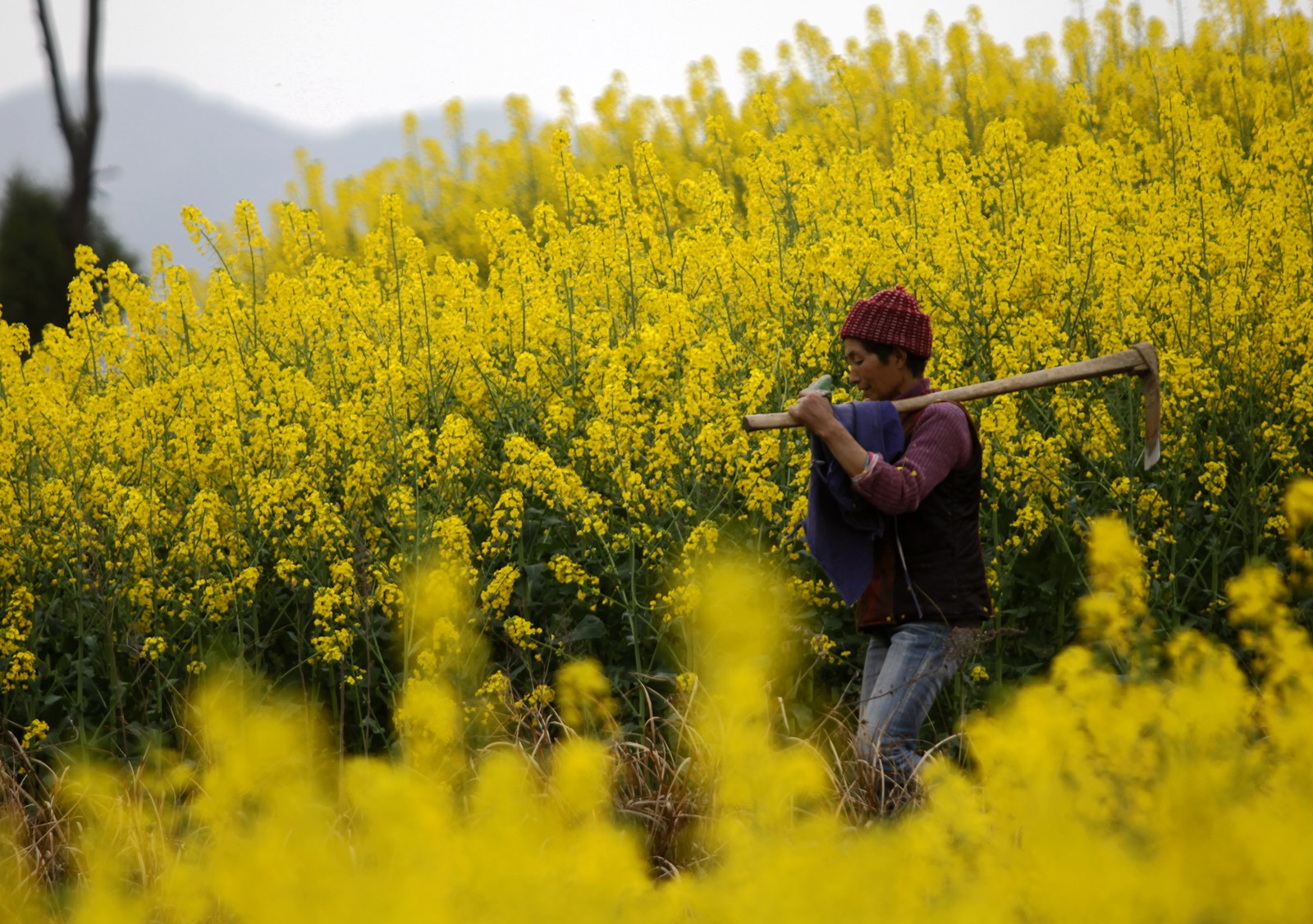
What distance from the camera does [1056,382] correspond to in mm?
3229

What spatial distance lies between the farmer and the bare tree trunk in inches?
278

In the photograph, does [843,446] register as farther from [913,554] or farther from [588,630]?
[588,630]

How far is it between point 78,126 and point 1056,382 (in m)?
7.69

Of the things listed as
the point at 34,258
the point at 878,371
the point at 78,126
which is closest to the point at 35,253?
the point at 34,258

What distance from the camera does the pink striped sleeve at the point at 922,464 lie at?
3055mm

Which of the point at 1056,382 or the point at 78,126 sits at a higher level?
the point at 78,126

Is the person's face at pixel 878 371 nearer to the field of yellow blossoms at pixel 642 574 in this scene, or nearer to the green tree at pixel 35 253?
the field of yellow blossoms at pixel 642 574

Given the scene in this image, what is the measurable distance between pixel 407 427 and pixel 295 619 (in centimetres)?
98

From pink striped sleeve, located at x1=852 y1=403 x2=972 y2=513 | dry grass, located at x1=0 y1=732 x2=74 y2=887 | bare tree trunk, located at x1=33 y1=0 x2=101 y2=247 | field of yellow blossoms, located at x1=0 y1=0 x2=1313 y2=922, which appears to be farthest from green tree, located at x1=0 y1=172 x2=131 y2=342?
pink striped sleeve, located at x1=852 y1=403 x2=972 y2=513

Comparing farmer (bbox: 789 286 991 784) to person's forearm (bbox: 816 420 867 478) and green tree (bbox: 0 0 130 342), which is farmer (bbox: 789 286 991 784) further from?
green tree (bbox: 0 0 130 342)

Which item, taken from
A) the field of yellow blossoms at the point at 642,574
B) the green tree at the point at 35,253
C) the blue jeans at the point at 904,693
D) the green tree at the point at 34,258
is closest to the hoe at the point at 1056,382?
the field of yellow blossoms at the point at 642,574

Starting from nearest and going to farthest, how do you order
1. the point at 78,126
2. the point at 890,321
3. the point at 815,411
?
the point at 815,411 < the point at 890,321 < the point at 78,126

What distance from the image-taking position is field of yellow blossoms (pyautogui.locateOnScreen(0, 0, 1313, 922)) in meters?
1.81

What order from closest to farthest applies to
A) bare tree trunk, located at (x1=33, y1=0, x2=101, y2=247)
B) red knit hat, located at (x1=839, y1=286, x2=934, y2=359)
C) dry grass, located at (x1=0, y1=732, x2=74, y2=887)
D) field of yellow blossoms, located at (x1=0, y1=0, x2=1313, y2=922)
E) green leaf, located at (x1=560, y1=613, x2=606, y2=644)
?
1. field of yellow blossoms, located at (x1=0, y1=0, x2=1313, y2=922)
2. red knit hat, located at (x1=839, y1=286, x2=934, y2=359)
3. dry grass, located at (x1=0, y1=732, x2=74, y2=887)
4. green leaf, located at (x1=560, y1=613, x2=606, y2=644)
5. bare tree trunk, located at (x1=33, y1=0, x2=101, y2=247)
